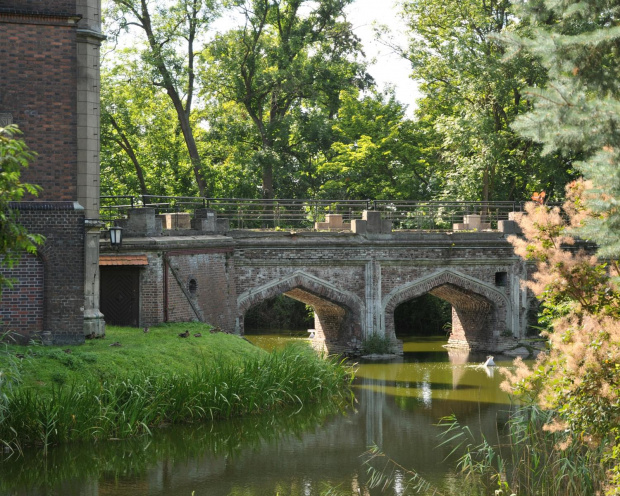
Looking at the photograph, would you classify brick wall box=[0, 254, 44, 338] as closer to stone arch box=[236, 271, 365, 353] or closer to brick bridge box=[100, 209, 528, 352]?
brick bridge box=[100, 209, 528, 352]

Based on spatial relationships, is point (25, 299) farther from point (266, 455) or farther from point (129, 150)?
point (129, 150)

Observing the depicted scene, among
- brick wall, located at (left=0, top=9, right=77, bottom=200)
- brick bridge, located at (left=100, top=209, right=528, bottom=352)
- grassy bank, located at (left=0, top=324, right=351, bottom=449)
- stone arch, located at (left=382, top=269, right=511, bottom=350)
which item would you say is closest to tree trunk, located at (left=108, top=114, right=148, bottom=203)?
brick bridge, located at (left=100, top=209, right=528, bottom=352)

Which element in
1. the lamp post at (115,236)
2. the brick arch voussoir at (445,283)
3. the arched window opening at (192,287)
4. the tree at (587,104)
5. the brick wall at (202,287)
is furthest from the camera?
the brick arch voussoir at (445,283)

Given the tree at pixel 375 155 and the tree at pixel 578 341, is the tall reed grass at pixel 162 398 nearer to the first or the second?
the tree at pixel 578 341

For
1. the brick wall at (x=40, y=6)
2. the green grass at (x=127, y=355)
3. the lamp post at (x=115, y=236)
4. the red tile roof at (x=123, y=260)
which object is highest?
the brick wall at (x=40, y=6)

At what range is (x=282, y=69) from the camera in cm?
3017

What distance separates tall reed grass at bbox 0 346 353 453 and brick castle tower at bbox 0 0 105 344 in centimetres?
275

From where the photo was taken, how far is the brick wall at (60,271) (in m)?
15.3

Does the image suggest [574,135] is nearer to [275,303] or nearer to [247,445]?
[247,445]

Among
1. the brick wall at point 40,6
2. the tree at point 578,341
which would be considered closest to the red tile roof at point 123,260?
the brick wall at point 40,6

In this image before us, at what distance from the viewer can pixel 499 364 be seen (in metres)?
22.5

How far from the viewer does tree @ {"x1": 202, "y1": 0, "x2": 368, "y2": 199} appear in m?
30.4

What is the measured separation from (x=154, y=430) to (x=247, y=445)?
1.54m

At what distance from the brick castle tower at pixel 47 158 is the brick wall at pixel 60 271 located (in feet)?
0.06
